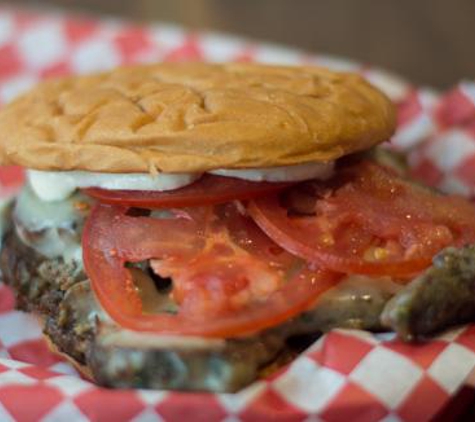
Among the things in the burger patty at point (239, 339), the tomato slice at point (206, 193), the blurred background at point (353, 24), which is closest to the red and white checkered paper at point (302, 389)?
the burger patty at point (239, 339)

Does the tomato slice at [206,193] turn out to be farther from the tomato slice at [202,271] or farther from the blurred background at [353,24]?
the blurred background at [353,24]

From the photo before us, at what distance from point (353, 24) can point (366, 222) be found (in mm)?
2728

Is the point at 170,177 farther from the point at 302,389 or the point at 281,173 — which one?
the point at 302,389

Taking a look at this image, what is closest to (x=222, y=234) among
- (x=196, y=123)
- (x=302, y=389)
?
(x=196, y=123)

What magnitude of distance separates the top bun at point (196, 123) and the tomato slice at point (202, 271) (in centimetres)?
12

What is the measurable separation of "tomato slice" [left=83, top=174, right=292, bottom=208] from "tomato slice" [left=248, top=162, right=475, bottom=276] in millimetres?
34

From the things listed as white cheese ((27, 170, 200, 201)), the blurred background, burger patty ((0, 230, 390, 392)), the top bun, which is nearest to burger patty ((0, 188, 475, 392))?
burger patty ((0, 230, 390, 392))

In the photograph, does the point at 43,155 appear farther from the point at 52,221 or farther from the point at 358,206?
the point at 358,206

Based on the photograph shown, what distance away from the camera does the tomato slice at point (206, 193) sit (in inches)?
58.7

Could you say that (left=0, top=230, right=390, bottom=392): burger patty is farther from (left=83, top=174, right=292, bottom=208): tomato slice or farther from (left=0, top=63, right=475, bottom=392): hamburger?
(left=83, top=174, right=292, bottom=208): tomato slice

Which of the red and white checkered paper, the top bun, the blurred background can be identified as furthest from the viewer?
the blurred background

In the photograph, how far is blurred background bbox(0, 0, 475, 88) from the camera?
3744mm

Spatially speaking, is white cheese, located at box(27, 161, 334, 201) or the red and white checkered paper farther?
white cheese, located at box(27, 161, 334, 201)

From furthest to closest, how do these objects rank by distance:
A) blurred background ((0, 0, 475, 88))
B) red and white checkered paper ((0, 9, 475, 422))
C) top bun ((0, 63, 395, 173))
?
blurred background ((0, 0, 475, 88)) → top bun ((0, 63, 395, 173)) → red and white checkered paper ((0, 9, 475, 422))
